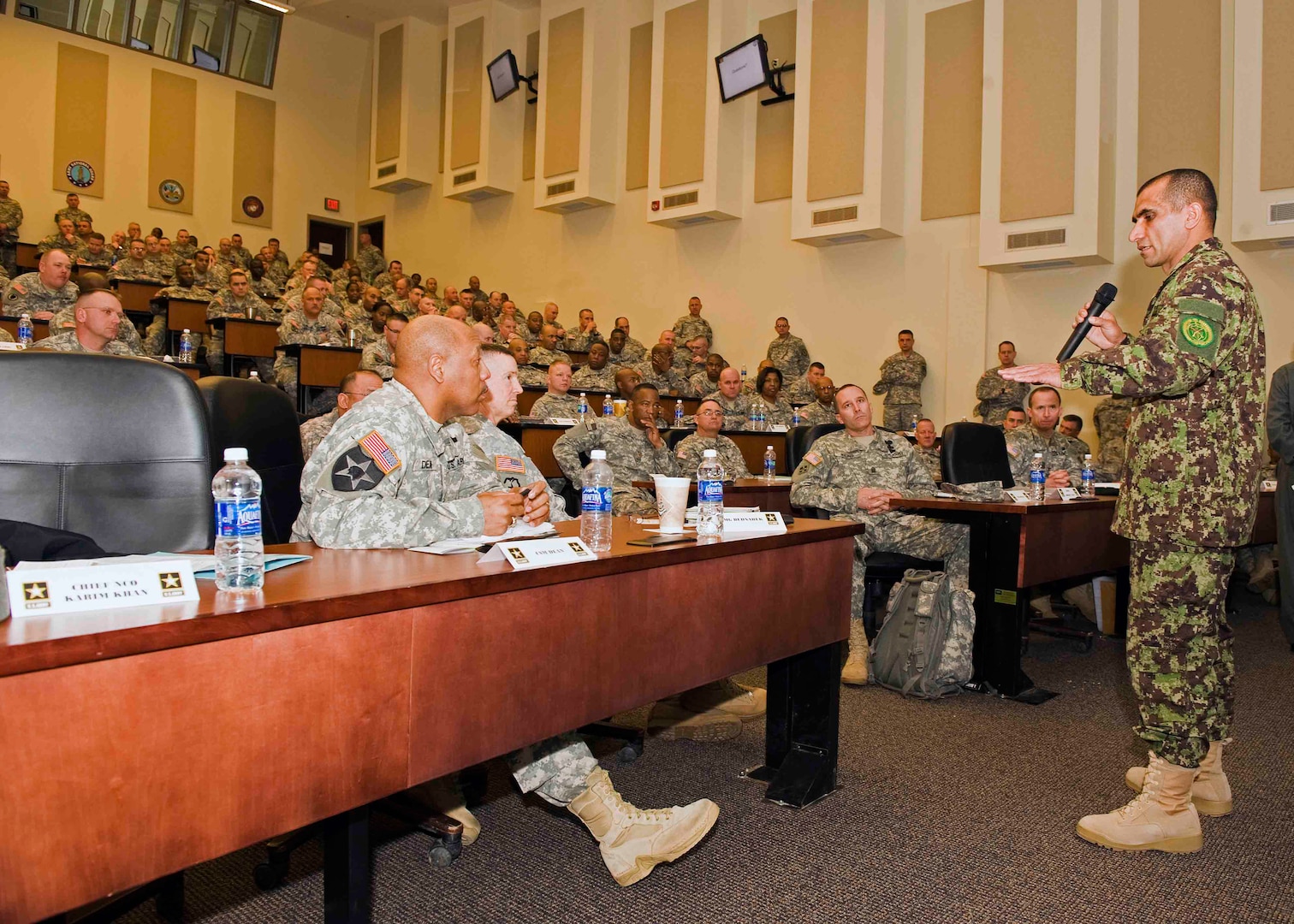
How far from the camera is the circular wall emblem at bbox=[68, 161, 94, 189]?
38.7ft

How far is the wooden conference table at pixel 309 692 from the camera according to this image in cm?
93

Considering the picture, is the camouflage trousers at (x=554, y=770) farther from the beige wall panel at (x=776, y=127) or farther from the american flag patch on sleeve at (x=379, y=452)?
the beige wall panel at (x=776, y=127)

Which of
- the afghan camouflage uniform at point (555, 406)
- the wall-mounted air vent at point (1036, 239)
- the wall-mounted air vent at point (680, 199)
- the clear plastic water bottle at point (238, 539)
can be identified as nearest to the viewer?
the clear plastic water bottle at point (238, 539)

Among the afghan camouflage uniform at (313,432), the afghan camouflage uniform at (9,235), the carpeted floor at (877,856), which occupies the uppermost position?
the afghan camouflage uniform at (9,235)

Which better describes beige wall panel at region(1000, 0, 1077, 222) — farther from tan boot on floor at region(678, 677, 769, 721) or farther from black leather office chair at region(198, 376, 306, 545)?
black leather office chair at region(198, 376, 306, 545)

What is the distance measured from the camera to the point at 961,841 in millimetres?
2070

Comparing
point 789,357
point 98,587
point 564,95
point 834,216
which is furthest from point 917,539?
point 564,95

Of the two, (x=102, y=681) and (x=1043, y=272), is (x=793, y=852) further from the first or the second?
(x=1043, y=272)

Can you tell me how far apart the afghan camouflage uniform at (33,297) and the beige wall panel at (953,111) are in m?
7.49

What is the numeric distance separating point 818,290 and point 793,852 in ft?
27.8

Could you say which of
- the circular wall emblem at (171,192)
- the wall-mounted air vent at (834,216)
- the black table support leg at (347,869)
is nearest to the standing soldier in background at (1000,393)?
the wall-mounted air vent at (834,216)

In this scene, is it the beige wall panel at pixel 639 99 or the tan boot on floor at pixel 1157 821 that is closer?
the tan boot on floor at pixel 1157 821

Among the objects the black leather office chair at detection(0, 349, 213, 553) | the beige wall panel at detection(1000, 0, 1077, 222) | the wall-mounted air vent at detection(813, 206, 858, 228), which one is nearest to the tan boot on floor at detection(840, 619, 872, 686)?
the black leather office chair at detection(0, 349, 213, 553)

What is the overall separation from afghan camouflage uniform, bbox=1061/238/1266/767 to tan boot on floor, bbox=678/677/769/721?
3.69 feet
